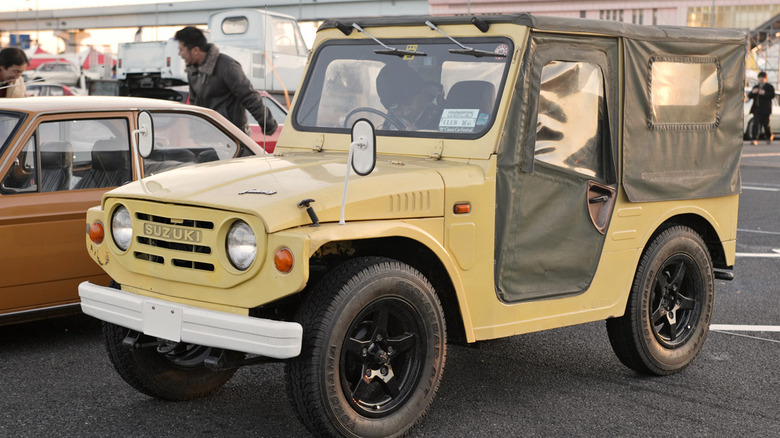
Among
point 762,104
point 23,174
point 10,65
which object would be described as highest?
point 10,65

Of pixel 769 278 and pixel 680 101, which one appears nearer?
pixel 680 101

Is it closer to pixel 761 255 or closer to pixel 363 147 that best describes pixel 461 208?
pixel 363 147

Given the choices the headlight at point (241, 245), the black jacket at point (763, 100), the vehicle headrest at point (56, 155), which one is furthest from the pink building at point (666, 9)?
the headlight at point (241, 245)

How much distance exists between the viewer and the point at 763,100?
27656 millimetres

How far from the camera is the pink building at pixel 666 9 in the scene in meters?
64.9

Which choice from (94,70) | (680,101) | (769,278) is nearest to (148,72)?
(94,70)

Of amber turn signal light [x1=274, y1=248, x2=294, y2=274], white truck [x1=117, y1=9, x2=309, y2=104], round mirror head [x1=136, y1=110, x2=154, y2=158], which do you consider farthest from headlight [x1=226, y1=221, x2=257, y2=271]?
white truck [x1=117, y1=9, x2=309, y2=104]

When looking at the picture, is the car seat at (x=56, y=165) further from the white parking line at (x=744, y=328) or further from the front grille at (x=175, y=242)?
the white parking line at (x=744, y=328)

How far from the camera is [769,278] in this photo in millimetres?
9023

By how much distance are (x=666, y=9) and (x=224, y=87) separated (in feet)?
202

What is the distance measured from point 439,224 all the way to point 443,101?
0.83 metres

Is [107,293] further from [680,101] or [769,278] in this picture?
[769,278]

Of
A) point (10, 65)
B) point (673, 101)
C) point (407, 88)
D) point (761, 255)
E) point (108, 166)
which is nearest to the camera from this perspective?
point (407, 88)

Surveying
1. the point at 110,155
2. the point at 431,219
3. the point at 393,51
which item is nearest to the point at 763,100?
the point at 110,155
